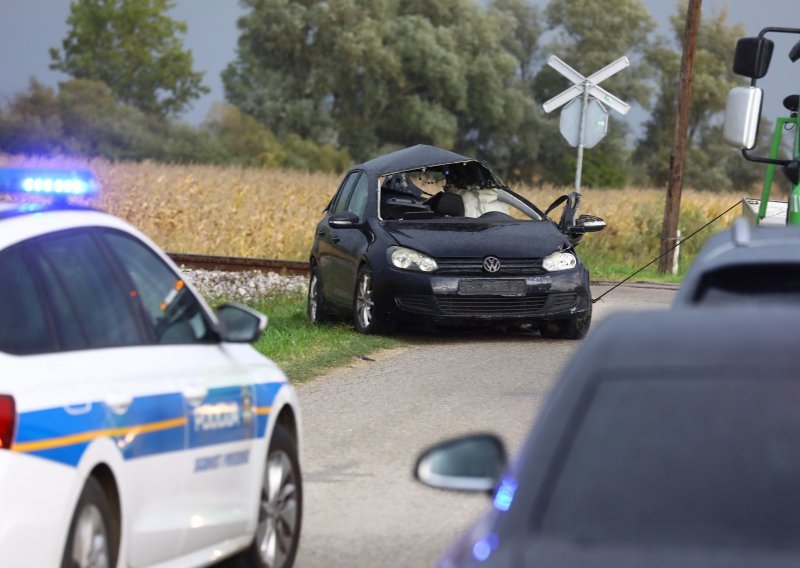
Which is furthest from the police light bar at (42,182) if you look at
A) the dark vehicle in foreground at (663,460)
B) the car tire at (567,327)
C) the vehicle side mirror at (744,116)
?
the car tire at (567,327)

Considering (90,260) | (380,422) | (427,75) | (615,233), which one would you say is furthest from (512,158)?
(90,260)

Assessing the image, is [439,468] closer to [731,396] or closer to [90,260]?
[731,396]

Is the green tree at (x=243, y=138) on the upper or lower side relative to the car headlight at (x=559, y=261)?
lower

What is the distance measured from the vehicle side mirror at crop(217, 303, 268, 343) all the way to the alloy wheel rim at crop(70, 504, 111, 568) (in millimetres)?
1334

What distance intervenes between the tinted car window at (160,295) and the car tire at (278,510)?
1.87ft

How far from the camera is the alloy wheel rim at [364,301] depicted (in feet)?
56.3

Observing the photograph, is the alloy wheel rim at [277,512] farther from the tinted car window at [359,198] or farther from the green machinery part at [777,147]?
the tinted car window at [359,198]

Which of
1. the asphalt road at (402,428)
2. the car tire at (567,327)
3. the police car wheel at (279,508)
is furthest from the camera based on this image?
the car tire at (567,327)

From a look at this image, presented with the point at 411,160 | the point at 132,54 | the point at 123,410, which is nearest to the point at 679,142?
the point at 411,160

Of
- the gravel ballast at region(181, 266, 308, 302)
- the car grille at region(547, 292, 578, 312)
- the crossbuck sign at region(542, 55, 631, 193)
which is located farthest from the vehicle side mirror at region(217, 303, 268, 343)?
the crossbuck sign at region(542, 55, 631, 193)

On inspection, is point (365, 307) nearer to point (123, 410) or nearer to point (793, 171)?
point (793, 171)

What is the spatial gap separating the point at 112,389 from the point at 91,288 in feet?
1.50

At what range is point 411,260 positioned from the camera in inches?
659

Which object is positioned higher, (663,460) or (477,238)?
(663,460)
